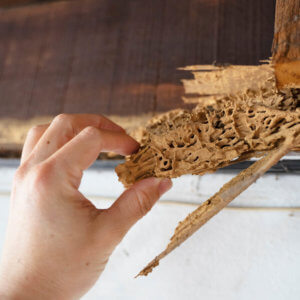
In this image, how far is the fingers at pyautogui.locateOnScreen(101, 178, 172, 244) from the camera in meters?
0.51

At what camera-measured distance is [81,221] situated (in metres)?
0.48

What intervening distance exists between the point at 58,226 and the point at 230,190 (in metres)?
0.25

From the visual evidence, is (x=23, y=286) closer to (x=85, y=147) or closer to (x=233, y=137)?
(x=85, y=147)

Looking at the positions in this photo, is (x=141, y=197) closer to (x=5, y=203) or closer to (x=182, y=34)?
(x=182, y=34)

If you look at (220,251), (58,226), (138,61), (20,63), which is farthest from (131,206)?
(20,63)

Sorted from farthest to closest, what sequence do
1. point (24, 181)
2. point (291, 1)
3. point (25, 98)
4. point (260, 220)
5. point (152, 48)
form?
1. point (25, 98)
2. point (152, 48)
3. point (260, 220)
4. point (24, 181)
5. point (291, 1)

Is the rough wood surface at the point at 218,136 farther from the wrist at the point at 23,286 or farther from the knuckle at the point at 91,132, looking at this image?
the wrist at the point at 23,286

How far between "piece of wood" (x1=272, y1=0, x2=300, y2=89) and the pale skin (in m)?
0.27

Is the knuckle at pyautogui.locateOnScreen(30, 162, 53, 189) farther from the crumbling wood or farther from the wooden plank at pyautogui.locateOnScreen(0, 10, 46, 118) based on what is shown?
the wooden plank at pyautogui.locateOnScreen(0, 10, 46, 118)

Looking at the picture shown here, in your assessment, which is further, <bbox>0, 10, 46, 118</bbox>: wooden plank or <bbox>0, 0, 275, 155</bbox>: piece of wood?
<bbox>0, 10, 46, 118</bbox>: wooden plank

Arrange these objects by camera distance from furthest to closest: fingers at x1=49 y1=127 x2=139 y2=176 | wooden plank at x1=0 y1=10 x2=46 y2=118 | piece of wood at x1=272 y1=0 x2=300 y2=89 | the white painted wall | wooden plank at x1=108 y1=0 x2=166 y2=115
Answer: wooden plank at x1=0 y1=10 x2=46 y2=118 → wooden plank at x1=108 y1=0 x2=166 y2=115 → the white painted wall → fingers at x1=49 y1=127 x2=139 y2=176 → piece of wood at x1=272 y1=0 x2=300 y2=89

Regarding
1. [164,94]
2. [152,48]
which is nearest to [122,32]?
[152,48]

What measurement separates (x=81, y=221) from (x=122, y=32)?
1.88 feet

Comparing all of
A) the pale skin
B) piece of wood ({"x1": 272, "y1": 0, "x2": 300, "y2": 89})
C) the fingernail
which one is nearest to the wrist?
the pale skin
